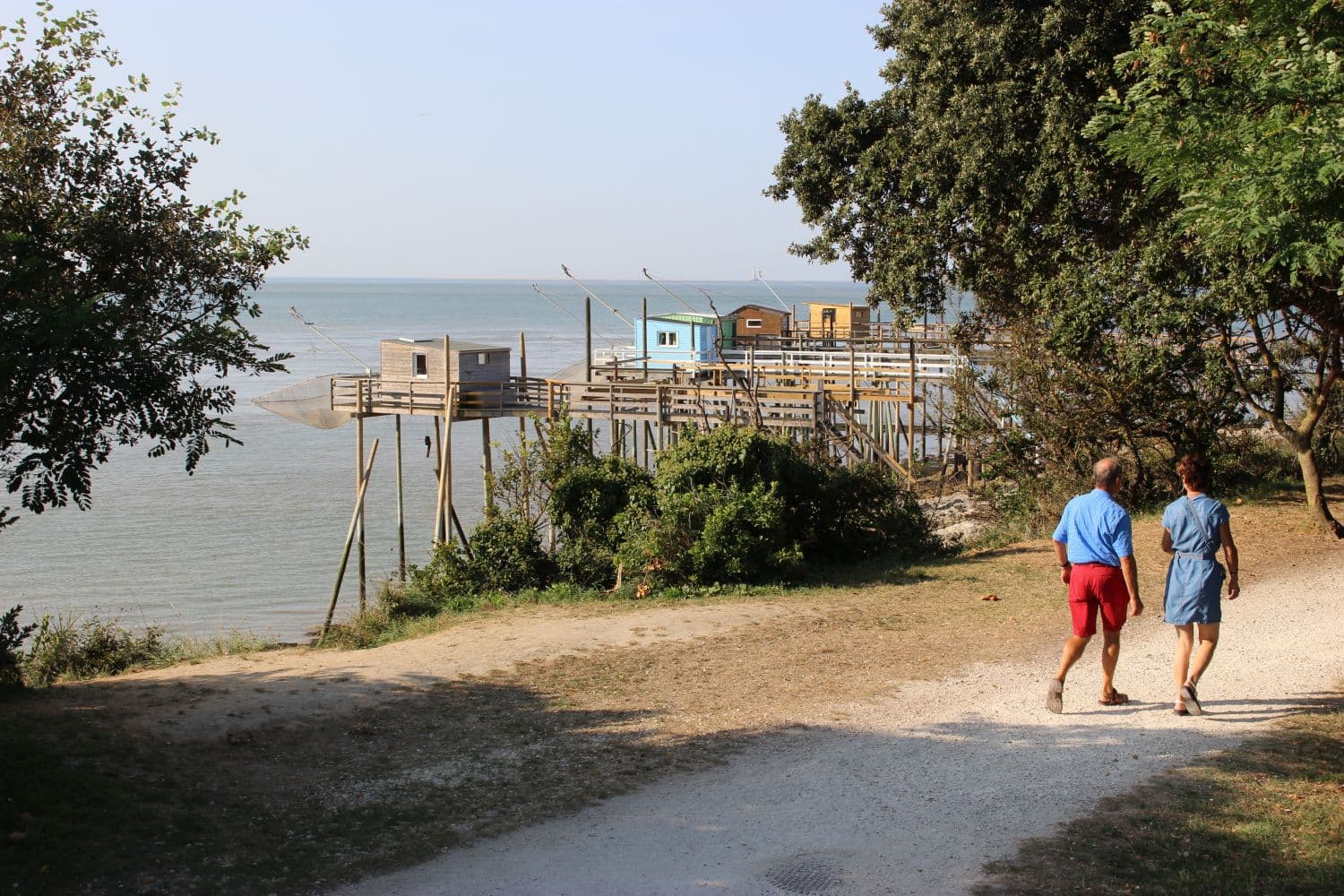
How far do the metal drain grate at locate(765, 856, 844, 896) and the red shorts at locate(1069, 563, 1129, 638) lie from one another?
2917 mm

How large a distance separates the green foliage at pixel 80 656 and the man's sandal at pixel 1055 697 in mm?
9168

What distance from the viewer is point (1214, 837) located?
5910mm

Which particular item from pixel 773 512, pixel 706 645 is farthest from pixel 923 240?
pixel 706 645

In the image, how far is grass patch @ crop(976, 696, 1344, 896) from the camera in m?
5.45

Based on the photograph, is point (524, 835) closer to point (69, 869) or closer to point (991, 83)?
point (69, 869)

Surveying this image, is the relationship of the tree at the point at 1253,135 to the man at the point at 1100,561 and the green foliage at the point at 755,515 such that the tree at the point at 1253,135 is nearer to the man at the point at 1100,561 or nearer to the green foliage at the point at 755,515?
the man at the point at 1100,561

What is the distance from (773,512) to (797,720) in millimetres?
6116

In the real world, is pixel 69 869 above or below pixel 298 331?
below

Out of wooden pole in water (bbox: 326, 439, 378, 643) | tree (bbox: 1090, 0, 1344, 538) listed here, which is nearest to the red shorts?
tree (bbox: 1090, 0, 1344, 538)

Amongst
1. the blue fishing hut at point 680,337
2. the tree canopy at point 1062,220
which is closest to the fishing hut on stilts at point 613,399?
the blue fishing hut at point 680,337

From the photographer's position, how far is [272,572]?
2592cm

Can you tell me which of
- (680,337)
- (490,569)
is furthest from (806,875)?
(680,337)

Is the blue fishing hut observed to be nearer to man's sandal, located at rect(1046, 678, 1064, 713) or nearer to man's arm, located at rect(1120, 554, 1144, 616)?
man's sandal, located at rect(1046, 678, 1064, 713)

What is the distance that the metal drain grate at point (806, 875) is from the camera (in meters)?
5.64
